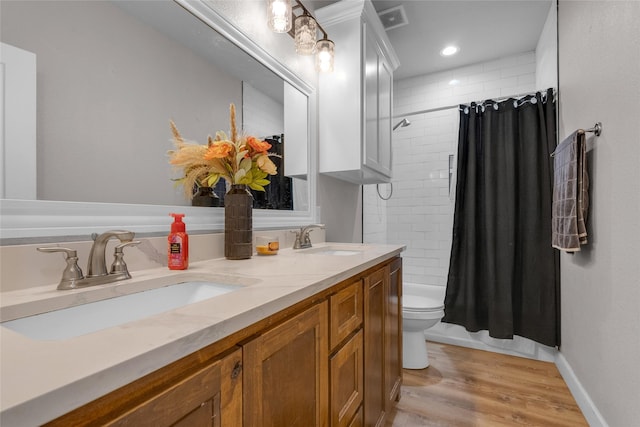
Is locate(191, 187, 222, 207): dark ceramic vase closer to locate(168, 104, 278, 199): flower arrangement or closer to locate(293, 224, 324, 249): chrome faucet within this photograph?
locate(168, 104, 278, 199): flower arrangement

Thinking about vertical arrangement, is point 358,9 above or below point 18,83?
above

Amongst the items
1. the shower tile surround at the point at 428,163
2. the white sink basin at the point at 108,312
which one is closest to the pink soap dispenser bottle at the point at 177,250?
the white sink basin at the point at 108,312

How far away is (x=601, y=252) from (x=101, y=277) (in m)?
2.03

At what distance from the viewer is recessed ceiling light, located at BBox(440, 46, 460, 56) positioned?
9.35ft

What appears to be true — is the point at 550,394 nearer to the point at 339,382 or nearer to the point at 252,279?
the point at 339,382

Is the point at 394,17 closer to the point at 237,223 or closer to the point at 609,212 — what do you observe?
the point at 609,212

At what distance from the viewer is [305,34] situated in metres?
1.67

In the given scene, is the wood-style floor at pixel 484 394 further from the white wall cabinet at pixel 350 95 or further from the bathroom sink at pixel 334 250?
the white wall cabinet at pixel 350 95

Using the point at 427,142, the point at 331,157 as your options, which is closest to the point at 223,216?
the point at 331,157

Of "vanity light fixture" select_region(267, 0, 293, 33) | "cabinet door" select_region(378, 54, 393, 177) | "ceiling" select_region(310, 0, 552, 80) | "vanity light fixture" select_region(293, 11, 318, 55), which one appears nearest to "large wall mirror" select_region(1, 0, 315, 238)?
"vanity light fixture" select_region(267, 0, 293, 33)

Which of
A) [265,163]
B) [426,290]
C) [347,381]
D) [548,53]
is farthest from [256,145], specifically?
[548,53]

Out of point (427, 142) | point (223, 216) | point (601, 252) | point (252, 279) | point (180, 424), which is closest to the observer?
point (180, 424)

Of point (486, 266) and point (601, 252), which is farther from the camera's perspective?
point (486, 266)

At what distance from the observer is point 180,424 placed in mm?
450
